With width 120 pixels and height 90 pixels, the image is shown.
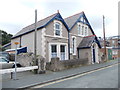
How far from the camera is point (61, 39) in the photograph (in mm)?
15547

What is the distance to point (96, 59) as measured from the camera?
1956 centimetres

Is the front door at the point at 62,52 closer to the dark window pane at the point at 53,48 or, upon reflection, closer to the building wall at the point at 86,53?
the dark window pane at the point at 53,48

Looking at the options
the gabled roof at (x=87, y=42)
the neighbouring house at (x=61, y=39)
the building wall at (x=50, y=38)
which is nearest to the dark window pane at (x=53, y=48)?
the neighbouring house at (x=61, y=39)

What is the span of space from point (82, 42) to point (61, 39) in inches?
201

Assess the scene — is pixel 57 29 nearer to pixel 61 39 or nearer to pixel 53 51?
pixel 61 39

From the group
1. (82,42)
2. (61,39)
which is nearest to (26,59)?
(61,39)

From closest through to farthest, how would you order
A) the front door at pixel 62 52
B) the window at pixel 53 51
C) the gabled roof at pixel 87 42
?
1. the window at pixel 53 51
2. the front door at pixel 62 52
3. the gabled roof at pixel 87 42

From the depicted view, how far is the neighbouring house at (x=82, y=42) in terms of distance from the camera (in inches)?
688

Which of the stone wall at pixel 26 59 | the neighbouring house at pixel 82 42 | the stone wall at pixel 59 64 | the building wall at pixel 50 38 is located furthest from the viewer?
the neighbouring house at pixel 82 42

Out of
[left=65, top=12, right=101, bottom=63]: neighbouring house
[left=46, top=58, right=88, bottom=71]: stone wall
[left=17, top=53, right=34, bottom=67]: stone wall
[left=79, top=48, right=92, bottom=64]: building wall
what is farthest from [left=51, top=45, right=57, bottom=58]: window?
[left=79, top=48, right=92, bottom=64]: building wall

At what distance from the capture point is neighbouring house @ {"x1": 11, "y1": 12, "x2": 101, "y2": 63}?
13.9m

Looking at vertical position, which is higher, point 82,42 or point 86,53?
point 82,42

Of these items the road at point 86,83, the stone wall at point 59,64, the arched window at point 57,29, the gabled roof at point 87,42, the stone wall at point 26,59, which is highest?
the arched window at point 57,29

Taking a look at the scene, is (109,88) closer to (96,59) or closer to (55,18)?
(55,18)
